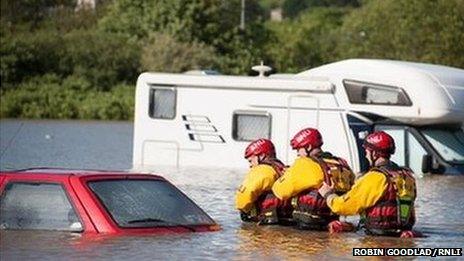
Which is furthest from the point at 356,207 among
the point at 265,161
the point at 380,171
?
the point at 265,161

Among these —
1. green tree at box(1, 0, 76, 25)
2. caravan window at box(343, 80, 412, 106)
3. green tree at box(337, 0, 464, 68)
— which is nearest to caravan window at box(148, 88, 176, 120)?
caravan window at box(343, 80, 412, 106)

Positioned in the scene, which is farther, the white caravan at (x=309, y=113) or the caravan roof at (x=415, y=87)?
the white caravan at (x=309, y=113)

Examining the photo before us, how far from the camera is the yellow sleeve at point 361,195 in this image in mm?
14711

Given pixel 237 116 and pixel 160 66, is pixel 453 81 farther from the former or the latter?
pixel 160 66

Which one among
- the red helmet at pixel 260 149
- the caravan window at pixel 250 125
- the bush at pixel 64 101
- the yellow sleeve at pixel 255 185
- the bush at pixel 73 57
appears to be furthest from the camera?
the bush at pixel 73 57

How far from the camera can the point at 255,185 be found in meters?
16.4

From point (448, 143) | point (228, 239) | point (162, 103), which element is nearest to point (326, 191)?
point (228, 239)

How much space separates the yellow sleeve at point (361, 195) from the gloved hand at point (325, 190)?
0.34m

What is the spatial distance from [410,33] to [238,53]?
10.7 meters

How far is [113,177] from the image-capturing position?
46.6 ft

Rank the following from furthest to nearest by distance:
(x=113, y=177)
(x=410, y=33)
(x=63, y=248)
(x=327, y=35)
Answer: (x=327, y=35) < (x=410, y=33) < (x=113, y=177) < (x=63, y=248)

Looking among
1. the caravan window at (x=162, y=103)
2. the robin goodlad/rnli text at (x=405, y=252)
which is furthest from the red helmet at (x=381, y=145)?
the caravan window at (x=162, y=103)

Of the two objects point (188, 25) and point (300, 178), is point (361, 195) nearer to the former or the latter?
point (300, 178)

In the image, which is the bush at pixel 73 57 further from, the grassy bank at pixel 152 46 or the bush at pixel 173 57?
the bush at pixel 173 57
